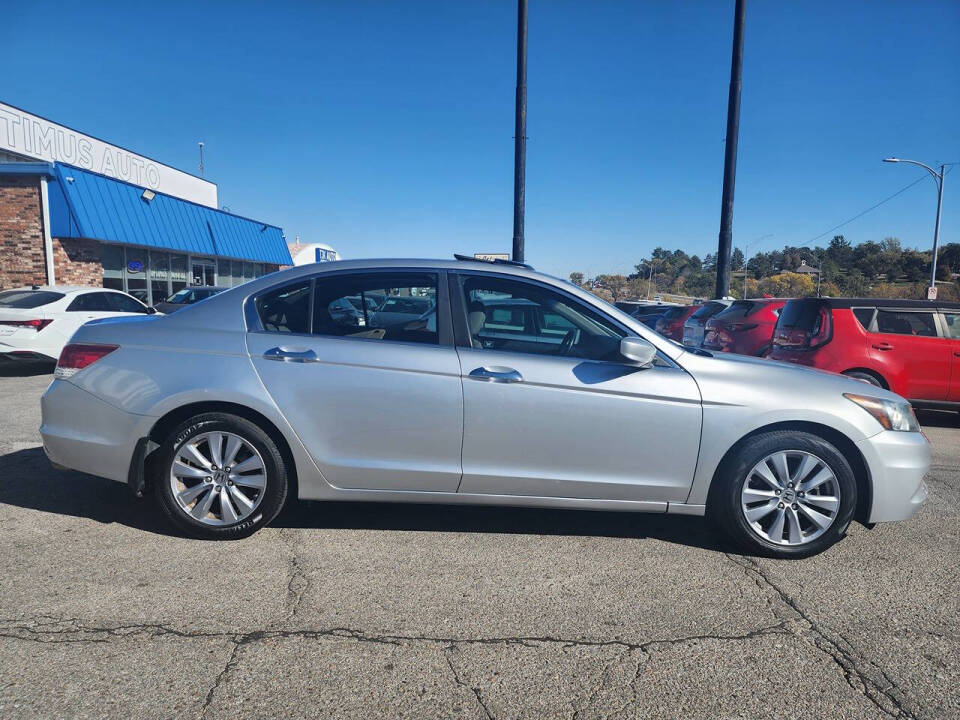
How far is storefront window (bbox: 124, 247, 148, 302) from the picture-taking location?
21812 mm

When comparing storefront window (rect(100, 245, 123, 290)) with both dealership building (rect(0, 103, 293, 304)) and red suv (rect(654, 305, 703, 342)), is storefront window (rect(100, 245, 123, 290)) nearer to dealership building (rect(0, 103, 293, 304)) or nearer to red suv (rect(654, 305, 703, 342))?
dealership building (rect(0, 103, 293, 304))

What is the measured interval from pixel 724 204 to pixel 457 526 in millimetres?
12300

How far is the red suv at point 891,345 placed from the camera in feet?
24.1

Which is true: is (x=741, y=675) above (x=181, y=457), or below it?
below

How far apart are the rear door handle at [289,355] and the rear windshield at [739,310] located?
757 cm

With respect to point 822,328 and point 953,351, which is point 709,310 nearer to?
point 822,328

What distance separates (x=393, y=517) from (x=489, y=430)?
3.48ft

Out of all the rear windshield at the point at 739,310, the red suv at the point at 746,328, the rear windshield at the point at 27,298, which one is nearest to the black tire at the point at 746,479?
the red suv at the point at 746,328

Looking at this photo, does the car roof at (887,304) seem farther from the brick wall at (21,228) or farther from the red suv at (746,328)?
the brick wall at (21,228)

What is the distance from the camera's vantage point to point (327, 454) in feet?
11.9

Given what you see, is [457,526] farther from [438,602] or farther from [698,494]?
[698,494]

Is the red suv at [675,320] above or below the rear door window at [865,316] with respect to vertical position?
below

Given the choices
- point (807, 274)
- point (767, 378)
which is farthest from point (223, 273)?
point (807, 274)

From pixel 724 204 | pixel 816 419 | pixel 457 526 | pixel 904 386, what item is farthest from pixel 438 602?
pixel 724 204
